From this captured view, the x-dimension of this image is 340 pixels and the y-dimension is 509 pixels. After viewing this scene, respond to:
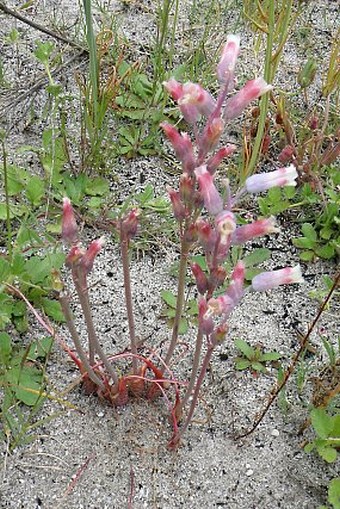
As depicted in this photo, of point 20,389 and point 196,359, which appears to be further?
point 20,389

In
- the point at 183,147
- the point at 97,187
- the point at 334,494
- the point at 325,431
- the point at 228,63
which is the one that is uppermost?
the point at 228,63

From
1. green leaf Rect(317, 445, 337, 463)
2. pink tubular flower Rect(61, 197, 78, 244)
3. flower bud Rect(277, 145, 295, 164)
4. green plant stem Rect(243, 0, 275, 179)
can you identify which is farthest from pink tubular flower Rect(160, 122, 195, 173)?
flower bud Rect(277, 145, 295, 164)

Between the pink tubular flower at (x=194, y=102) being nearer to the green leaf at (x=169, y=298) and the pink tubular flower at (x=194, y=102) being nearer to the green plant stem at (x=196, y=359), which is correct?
the green plant stem at (x=196, y=359)

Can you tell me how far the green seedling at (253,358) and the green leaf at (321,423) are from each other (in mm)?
224

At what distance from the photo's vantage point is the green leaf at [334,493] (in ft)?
5.30

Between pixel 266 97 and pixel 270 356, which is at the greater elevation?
pixel 266 97

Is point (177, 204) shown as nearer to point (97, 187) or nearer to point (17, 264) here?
point (17, 264)

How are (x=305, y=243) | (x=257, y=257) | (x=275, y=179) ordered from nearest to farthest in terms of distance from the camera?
(x=275, y=179)
(x=257, y=257)
(x=305, y=243)

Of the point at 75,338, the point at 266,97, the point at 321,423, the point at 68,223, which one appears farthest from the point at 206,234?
the point at 266,97

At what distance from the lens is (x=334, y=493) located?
1.63 m

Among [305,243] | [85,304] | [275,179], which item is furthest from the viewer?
[305,243]

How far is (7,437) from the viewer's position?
5.56ft

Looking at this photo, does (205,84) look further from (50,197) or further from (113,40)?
(50,197)

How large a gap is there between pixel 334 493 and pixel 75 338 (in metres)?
0.68
